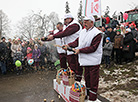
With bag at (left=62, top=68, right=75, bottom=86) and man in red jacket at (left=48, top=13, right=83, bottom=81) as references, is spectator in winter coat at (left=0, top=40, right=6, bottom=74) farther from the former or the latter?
bag at (left=62, top=68, right=75, bottom=86)

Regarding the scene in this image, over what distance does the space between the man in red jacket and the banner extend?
334cm

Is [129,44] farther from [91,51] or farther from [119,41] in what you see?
[91,51]

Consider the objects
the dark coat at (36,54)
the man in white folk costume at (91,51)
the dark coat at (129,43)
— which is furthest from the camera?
the dark coat at (36,54)

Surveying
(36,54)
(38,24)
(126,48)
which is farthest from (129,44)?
(38,24)

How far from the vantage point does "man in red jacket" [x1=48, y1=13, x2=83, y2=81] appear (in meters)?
3.67

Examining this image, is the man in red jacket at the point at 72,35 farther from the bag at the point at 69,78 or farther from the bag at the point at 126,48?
the bag at the point at 126,48

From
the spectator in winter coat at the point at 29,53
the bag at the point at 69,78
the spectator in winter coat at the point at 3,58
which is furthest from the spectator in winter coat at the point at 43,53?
the bag at the point at 69,78

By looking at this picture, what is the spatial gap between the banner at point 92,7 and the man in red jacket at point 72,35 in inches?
132

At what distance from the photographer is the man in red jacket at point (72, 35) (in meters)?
3.67

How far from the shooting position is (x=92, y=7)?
22.8 ft

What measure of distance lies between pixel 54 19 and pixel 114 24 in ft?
73.1

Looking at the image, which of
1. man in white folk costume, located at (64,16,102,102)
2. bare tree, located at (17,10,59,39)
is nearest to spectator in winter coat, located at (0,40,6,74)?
man in white folk costume, located at (64,16,102,102)

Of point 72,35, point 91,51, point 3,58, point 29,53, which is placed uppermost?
point 72,35

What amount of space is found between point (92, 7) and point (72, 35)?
145 inches
